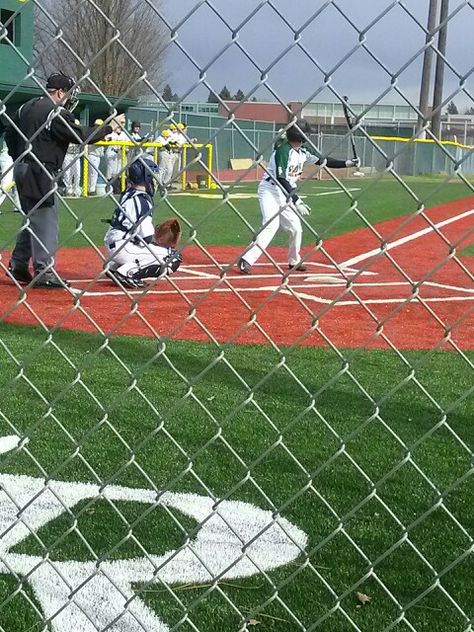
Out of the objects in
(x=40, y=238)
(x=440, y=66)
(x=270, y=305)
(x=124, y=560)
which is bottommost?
(x=270, y=305)

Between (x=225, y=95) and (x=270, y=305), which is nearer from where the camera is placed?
(x=225, y=95)

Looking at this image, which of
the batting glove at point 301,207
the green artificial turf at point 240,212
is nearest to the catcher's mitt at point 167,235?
the green artificial turf at point 240,212

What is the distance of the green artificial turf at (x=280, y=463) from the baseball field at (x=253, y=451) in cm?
1

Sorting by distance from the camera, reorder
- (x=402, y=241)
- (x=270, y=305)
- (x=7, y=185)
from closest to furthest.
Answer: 1. (x=270, y=305)
2. (x=7, y=185)
3. (x=402, y=241)

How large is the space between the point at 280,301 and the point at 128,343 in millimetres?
2382

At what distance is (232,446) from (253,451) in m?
0.12

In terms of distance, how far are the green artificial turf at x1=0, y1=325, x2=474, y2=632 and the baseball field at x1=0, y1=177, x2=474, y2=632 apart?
0.5 inches

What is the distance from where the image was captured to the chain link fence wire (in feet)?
8.96

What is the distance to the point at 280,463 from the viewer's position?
4926 mm

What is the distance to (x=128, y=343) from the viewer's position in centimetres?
748

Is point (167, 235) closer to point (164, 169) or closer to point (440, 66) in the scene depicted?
point (164, 169)

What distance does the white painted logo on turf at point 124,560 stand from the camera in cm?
323

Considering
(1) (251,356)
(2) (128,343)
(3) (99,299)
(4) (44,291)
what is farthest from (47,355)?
(4) (44,291)

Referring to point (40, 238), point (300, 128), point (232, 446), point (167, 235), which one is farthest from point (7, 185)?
point (300, 128)
